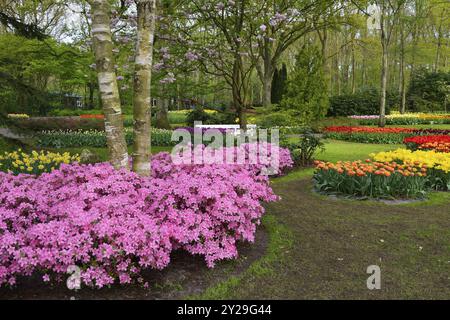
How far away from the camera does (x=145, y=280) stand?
3.67 meters

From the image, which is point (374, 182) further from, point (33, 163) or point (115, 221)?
point (33, 163)

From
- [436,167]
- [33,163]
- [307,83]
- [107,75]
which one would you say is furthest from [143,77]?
[307,83]

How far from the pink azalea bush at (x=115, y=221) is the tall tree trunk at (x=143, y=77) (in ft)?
1.74

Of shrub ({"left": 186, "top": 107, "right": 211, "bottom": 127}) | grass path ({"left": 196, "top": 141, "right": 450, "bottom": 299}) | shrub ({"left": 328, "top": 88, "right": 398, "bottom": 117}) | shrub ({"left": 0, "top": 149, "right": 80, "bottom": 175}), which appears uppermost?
shrub ({"left": 328, "top": 88, "right": 398, "bottom": 117})

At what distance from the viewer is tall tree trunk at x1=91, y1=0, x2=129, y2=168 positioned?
4.88 metres

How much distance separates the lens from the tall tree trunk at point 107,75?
16.0ft

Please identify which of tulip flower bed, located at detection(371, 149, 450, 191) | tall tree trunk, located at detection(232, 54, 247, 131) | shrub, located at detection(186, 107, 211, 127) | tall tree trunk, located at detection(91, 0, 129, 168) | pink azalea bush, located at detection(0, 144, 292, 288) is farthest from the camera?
shrub, located at detection(186, 107, 211, 127)

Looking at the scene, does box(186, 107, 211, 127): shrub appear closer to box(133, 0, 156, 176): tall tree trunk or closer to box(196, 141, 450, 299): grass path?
box(196, 141, 450, 299): grass path

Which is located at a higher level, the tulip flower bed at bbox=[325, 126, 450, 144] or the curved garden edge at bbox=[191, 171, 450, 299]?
the tulip flower bed at bbox=[325, 126, 450, 144]

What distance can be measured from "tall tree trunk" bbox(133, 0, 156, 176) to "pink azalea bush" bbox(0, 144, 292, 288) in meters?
0.53

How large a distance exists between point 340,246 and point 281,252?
0.79 m

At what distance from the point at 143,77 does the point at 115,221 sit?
219 cm

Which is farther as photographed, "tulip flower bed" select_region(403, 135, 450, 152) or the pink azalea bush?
"tulip flower bed" select_region(403, 135, 450, 152)

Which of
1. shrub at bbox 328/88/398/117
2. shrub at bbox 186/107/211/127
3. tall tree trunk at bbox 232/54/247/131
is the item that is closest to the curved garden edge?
tall tree trunk at bbox 232/54/247/131
